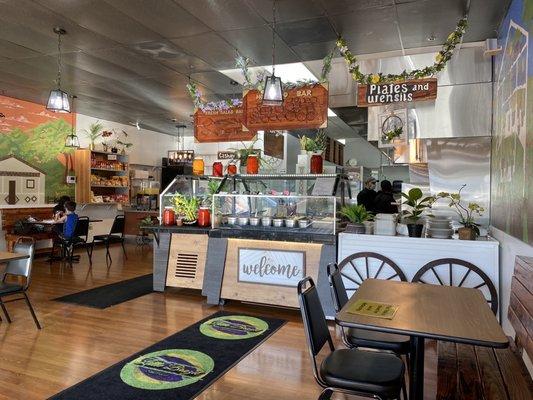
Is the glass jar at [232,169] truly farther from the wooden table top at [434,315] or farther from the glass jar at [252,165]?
the wooden table top at [434,315]

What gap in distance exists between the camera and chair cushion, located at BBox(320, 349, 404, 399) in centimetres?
200

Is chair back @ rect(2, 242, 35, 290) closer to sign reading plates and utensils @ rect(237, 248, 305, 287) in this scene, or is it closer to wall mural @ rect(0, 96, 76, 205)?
sign reading plates and utensils @ rect(237, 248, 305, 287)

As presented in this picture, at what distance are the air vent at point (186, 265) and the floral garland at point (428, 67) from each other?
318 cm

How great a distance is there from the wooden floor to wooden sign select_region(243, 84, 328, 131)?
7.95 feet

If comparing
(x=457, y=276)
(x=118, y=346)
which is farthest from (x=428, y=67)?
(x=118, y=346)

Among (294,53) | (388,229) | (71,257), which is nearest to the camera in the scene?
(388,229)

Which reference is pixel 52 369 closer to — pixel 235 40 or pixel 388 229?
pixel 388 229

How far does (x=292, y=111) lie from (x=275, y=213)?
1.40 metres

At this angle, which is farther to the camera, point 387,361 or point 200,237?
point 200,237

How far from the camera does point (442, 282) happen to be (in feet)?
13.2

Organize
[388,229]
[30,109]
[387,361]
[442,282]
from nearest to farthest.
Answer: [387,361] < [442,282] < [388,229] < [30,109]

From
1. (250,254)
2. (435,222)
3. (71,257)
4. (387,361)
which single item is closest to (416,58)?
(435,222)

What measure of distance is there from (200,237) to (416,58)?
370 centimetres

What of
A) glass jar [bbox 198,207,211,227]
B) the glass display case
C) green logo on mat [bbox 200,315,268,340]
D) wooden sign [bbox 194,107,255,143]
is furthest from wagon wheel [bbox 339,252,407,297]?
wooden sign [bbox 194,107,255,143]
